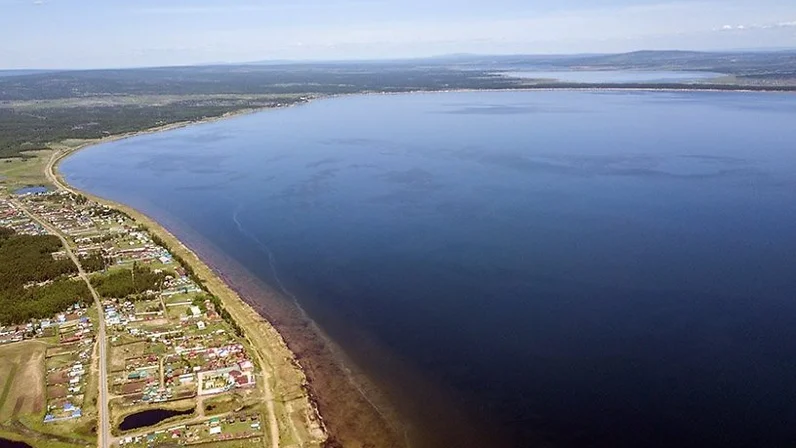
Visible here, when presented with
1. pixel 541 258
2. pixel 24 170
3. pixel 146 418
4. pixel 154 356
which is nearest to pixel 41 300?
pixel 154 356

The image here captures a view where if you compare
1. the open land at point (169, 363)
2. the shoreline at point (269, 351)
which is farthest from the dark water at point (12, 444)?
the shoreline at point (269, 351)

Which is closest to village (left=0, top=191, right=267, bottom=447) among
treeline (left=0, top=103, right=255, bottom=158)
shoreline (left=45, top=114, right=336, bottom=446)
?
shoreline (left=45, top=114, right=336, bottom=446)

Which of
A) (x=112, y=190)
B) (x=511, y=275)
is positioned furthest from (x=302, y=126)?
(x=511, y=275)

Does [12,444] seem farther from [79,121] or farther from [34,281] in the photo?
[79,121]

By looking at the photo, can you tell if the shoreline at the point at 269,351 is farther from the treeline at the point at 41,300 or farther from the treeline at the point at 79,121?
the treeline at the point at 79,121

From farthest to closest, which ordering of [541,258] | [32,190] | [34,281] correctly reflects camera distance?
[32,190]
[541,258]
[34,281]
